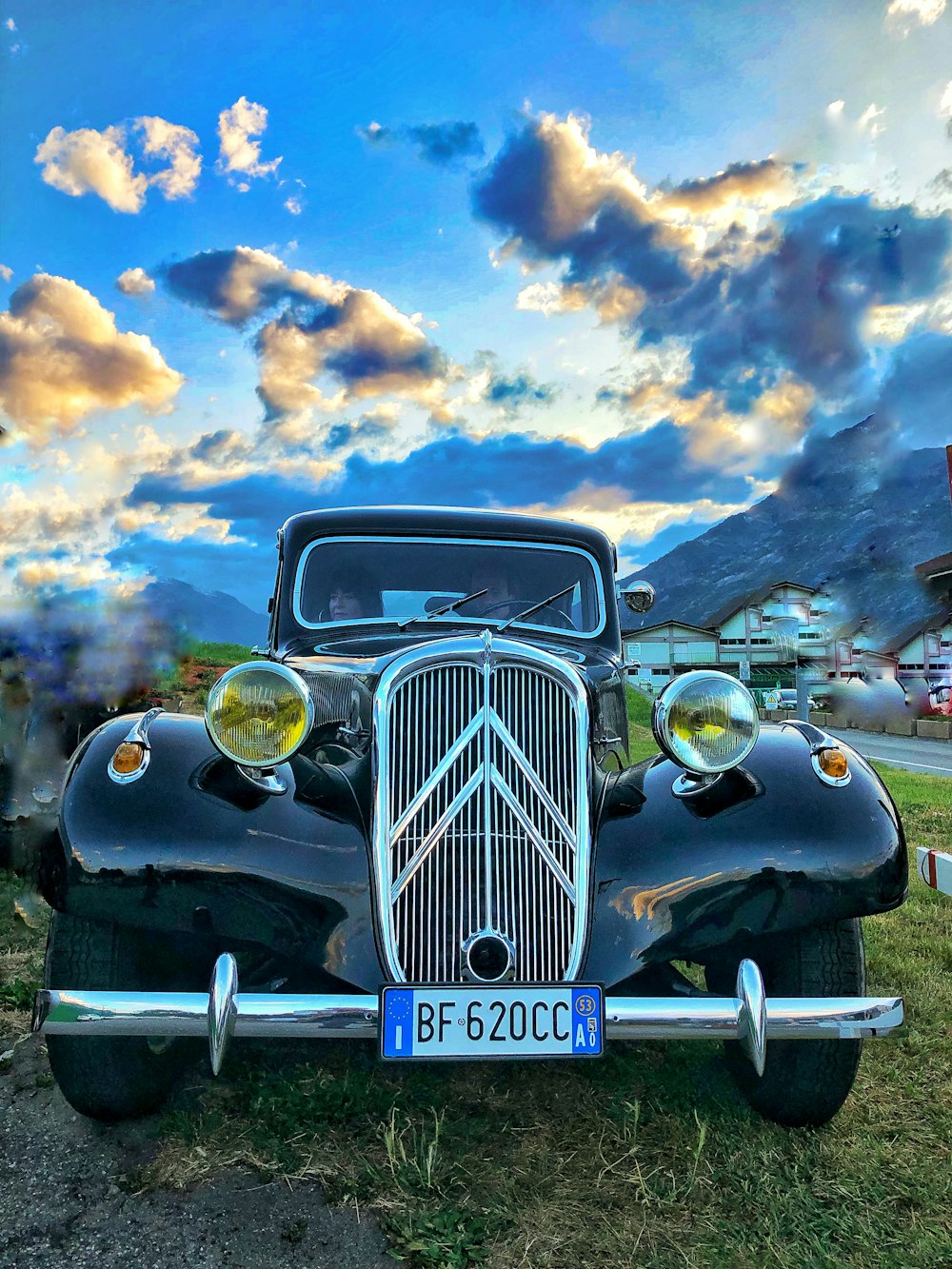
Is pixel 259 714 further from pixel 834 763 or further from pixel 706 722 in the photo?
pixel 834 763

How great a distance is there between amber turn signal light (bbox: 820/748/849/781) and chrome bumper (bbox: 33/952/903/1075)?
669mm

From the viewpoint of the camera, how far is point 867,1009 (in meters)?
2.13

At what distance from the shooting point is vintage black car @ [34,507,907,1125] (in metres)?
2.01

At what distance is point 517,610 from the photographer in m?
3.84

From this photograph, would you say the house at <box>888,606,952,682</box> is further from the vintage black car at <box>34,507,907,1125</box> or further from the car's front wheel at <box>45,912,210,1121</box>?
the car's front wheel at <box>45,912,210,1121</box>

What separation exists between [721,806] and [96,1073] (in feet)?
6.58

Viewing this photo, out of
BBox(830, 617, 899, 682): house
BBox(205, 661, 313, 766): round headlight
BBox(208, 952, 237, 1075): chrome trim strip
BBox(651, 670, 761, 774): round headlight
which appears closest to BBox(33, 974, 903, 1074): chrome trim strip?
BBox(208, 952, 237, 1075): chrome trim strip

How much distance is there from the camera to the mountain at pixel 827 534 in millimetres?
85381

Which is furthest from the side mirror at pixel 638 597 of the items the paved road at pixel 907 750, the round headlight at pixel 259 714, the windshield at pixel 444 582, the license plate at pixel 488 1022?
the paved road at pixel 907 750

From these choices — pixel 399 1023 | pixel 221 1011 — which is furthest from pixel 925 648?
pixel 221 1011

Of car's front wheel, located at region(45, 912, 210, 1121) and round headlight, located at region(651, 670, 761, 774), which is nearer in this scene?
car's front wheel, located at region(45, 912, 210, 1121)

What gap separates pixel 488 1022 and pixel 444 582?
2.26 m

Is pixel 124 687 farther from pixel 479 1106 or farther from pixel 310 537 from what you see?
pixel 479 1106

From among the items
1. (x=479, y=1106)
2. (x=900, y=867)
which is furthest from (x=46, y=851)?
(x=900, y=867)
